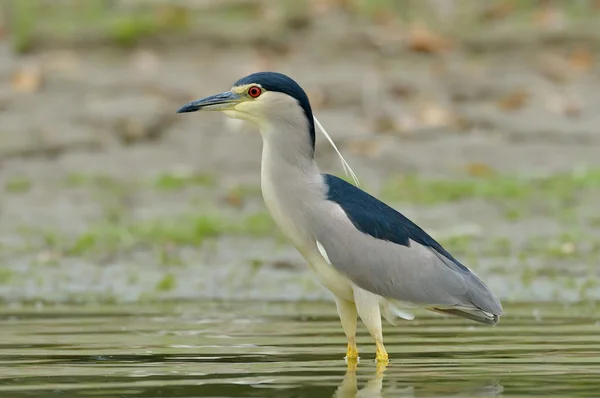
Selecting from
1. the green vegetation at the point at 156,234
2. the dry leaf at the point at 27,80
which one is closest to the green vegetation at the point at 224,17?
the dry leaf at the point at 27,80

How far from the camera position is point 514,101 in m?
17.0

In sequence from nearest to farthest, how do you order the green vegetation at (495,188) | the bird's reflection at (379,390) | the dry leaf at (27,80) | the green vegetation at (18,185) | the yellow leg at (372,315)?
the bird's reflection at (379,390), the yellow leg at (372,315), the green vegetation at (495,188), the green vegetation at (18,185), the dry leaf at (27,80)

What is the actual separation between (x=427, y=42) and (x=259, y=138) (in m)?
3.01

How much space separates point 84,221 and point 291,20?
18.0ft

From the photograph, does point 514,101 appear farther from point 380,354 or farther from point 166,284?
point 380,354

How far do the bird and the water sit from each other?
0.95ft

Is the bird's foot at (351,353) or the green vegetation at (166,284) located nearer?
the bird's foot at (351,353)

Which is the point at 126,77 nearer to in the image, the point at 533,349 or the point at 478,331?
the point at 478,331

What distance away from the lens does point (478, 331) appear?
930 cm

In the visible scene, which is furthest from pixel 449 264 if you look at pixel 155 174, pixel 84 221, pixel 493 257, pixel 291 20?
pixel 291 20

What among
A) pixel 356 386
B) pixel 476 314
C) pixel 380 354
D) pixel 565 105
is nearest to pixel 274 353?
pixel 380 354

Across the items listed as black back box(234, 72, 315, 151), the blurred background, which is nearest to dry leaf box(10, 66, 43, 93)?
the blurred background

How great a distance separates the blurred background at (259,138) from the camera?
1212cm

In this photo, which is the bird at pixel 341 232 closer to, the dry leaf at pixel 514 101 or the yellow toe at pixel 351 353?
the yellow toe at pixel 351 353
